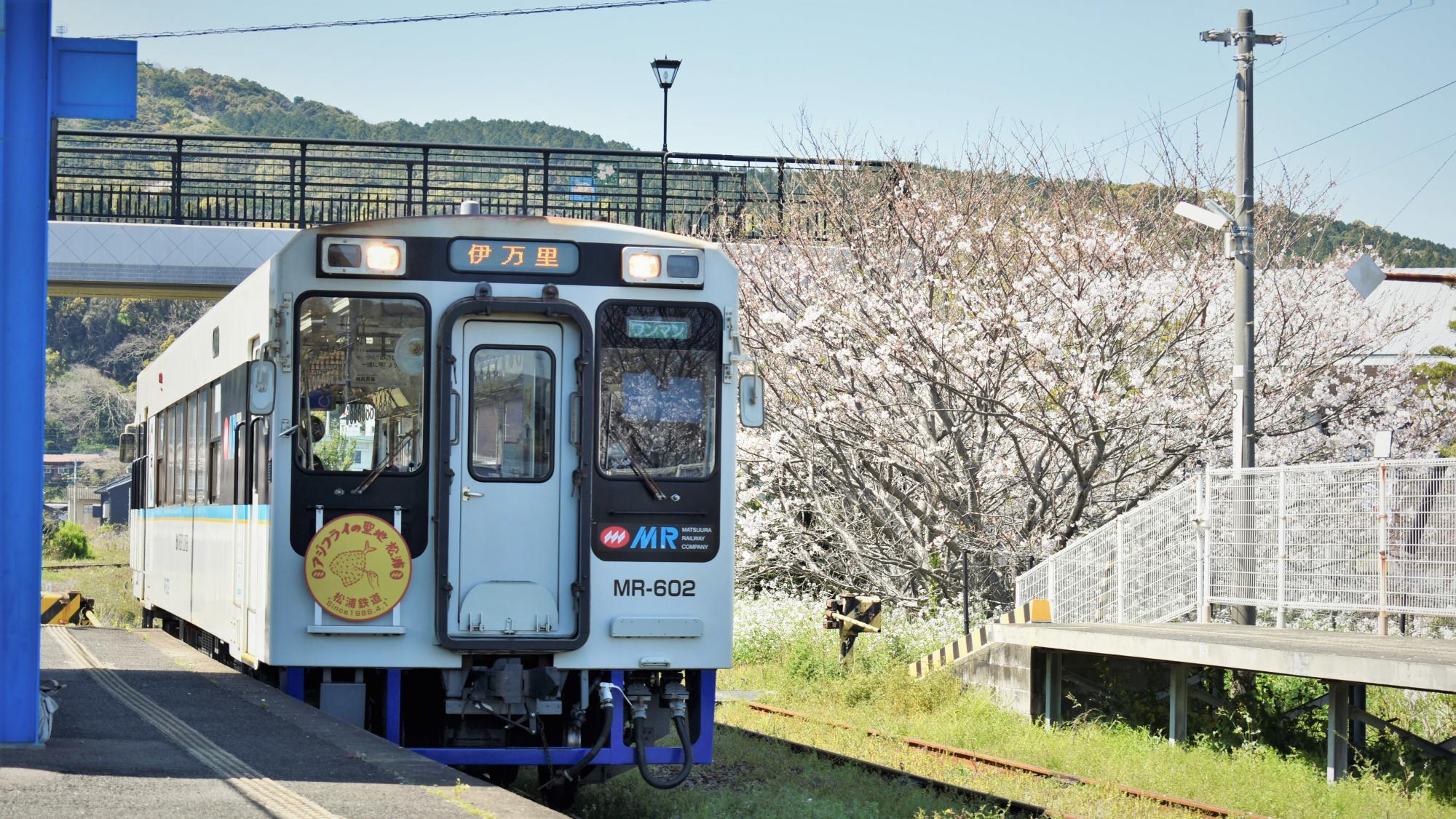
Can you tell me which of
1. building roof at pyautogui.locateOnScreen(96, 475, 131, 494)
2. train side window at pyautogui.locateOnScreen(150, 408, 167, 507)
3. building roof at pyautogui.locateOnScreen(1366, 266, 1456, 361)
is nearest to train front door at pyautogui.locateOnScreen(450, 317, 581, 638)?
train side window at pyautogui.locateOnScreen(150, 408, 167, 507)

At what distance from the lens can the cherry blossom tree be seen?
1678 cm

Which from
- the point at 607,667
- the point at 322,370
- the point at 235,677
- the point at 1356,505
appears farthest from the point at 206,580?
the point at 1356,505

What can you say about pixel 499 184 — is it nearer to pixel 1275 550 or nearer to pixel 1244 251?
pixel 1244 251

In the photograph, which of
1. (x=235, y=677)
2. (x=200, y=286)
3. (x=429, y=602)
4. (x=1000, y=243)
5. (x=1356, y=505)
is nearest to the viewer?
(x=429, y=602)

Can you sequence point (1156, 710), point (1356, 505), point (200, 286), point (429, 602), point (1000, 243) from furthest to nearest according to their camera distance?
1. point (200, 286)
2. point (1000, 243)
3. point (1156, 710)
4. point (1356, 505)
5. point (429, 602)

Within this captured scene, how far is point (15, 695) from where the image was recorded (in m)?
6.01

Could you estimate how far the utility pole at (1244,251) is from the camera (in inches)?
589

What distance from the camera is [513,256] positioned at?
25.8 feet

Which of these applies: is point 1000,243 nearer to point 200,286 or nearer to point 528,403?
point 528,403

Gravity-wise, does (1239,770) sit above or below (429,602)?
below

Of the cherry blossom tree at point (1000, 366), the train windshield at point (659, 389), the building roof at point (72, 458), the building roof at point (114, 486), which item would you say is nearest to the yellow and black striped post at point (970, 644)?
the cherry blossom tree at point (1000, 366)

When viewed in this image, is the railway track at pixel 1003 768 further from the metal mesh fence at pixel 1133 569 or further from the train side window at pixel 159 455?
the train side window at pixel 159 455

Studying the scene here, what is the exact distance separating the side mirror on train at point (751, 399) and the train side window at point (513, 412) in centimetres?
98

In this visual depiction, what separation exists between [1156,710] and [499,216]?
24.6 ft
